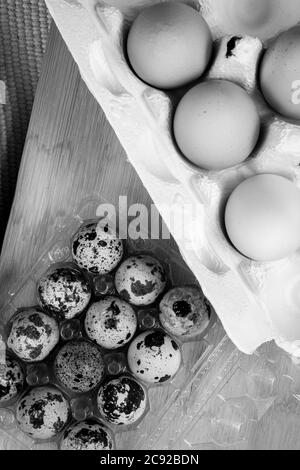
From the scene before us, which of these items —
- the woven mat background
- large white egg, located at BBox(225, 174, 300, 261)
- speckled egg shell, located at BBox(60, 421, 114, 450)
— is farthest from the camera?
the woven mat background

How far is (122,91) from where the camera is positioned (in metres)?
0.71

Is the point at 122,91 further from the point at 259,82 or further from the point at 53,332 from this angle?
the point at 53,332

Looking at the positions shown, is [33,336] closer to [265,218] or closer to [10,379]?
[10,379]

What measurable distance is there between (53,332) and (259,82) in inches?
16.0

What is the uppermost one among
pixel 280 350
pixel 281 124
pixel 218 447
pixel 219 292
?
pixel 281 124

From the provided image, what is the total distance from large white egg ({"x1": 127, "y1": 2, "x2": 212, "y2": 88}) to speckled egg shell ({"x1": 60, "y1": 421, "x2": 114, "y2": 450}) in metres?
0.44

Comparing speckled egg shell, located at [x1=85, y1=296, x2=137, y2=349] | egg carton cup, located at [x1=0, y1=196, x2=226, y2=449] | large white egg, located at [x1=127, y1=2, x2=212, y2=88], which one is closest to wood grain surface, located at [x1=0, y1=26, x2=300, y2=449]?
egg carton cup, located at [x1=0, y1=196, x2=226, y2=449]

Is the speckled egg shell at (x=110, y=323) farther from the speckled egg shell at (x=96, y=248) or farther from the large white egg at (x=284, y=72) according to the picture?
the large white egg at (x=284, y=72)

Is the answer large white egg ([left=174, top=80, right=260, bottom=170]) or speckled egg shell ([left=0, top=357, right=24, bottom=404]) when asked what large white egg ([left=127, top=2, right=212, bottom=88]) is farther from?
speckled egg shell ([left=0, top=357, right=24, bottom=404])

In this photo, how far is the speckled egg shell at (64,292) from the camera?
84 cm

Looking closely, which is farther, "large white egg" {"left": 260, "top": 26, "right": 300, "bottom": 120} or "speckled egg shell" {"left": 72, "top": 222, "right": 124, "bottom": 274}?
"speckled egg shell" {"left": 72, "top": 222, "right": 124, "bottom": 274}

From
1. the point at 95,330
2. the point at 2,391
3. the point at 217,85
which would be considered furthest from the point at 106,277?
the point at 217,85

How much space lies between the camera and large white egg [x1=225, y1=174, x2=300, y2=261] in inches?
24.7

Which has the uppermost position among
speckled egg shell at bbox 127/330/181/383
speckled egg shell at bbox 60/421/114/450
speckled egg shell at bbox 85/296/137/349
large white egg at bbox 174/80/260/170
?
large white egg at bbox 174/80/260/170
